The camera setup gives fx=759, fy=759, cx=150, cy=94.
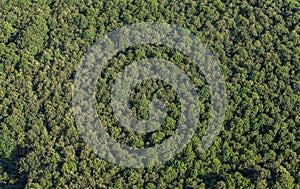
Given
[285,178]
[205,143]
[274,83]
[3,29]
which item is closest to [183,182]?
[205,143]

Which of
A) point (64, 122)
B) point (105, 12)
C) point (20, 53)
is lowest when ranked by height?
point (64, 122)

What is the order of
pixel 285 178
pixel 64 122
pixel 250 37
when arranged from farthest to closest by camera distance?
pixel 250 37, pixel 64 122, pixel 285 178

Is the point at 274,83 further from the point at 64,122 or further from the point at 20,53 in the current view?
the point at 20,53

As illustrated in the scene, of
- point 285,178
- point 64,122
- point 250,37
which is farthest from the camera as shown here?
point 250,37

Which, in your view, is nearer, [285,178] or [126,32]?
[285,178]

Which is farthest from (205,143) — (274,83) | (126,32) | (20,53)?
(20,53)

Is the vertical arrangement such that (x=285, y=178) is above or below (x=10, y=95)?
below

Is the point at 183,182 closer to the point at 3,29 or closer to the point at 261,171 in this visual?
the point at 261,171
